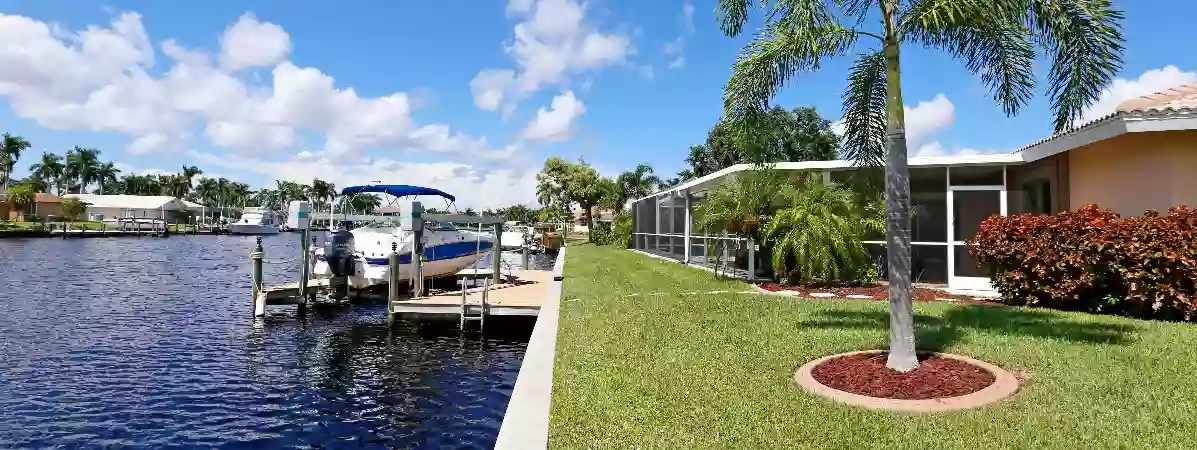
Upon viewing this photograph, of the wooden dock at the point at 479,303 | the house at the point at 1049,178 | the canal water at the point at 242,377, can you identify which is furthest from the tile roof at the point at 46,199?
the house at the point at 1049,178

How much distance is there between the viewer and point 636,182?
60.1m

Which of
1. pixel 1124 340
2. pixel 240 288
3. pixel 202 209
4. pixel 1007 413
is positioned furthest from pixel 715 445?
pixel 202 209

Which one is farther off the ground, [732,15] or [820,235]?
[732,15]

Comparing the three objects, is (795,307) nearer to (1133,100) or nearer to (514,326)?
(514,326)

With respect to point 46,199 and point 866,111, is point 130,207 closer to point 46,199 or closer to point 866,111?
point 46,199

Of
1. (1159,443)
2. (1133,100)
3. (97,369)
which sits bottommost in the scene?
(97,369)

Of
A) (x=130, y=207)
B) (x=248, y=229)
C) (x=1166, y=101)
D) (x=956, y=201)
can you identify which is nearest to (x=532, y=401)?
(x=1166, y=101)

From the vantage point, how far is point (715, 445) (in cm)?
482

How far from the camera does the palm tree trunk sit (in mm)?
6562

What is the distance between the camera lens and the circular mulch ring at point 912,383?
18.8ft

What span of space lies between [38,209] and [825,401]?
109m

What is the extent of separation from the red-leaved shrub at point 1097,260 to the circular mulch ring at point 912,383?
14.5 ft

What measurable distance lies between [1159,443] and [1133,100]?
31.3 feet

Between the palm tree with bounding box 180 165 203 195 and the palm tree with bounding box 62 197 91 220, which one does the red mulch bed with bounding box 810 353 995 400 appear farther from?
the palm tree with bounding box 180 165 203 195
